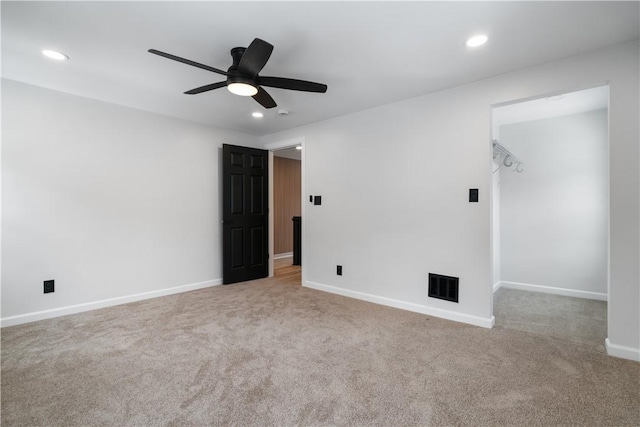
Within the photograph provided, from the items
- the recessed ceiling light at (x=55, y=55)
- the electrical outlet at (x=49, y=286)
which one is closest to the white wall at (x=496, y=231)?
the recessed ceiling light at (x=55, y=55)

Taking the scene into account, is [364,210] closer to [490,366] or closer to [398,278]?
[398,278]

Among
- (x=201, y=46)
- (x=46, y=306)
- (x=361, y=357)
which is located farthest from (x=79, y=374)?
(x=201, y=46)

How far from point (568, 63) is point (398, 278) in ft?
8.32

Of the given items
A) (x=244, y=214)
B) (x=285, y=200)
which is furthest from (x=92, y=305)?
(x=285, y=200)

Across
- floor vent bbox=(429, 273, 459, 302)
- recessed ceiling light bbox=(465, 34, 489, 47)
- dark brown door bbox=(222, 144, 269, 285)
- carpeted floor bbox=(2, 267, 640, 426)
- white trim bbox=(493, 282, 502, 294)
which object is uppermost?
recessed ceiling light bbox=(465, 34, 489, 47)

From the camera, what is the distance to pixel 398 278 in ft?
11.2

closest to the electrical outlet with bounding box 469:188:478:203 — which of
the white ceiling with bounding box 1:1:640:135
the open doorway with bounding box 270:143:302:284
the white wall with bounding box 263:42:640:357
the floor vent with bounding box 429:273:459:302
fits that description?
the white wall with bounding box 263:42:640:357

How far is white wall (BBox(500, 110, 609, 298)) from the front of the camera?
148 inches

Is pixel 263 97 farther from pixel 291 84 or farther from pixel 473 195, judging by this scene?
pixel 473 195

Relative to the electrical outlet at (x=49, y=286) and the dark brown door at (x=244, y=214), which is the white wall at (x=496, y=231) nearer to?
the dark brown door at (x=244, y=214)

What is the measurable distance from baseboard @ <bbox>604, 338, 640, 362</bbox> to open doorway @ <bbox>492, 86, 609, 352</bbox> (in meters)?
0.91

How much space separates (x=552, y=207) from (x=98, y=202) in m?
5.91

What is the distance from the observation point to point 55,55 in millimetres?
2408

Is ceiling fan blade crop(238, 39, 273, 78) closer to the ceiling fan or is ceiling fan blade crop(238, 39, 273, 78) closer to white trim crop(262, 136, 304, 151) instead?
the ceiling fan
